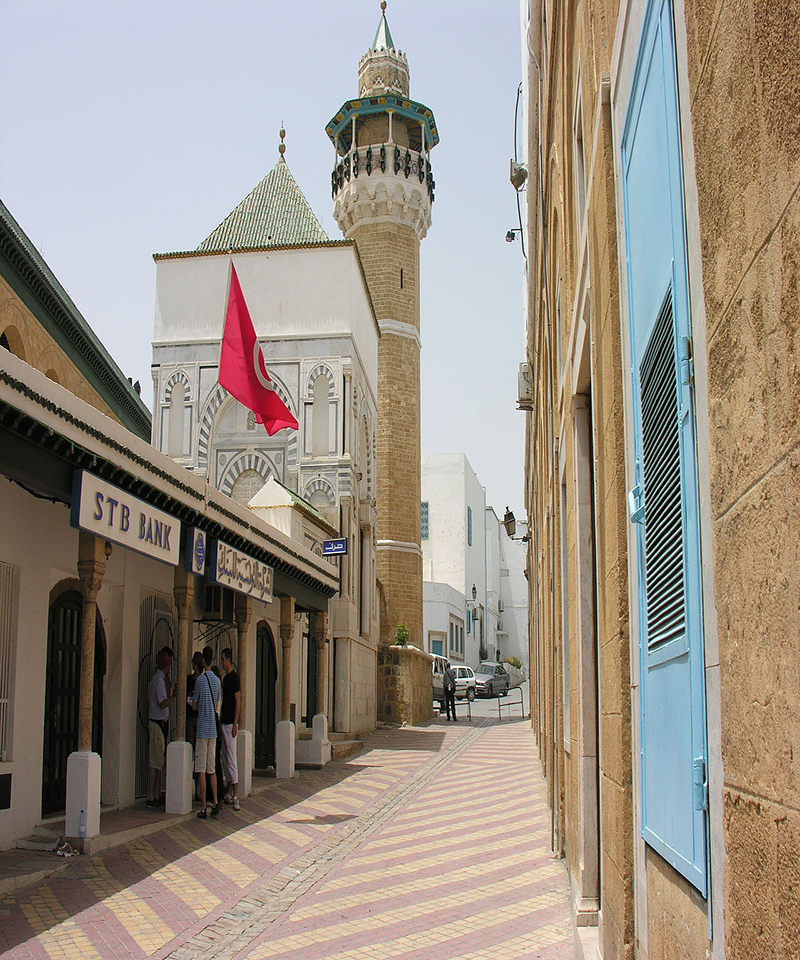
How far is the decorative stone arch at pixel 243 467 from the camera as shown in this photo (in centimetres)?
2475

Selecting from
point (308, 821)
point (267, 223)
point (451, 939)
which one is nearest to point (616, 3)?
point (451, 939)

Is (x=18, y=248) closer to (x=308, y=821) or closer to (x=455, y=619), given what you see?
(x=308, y=821)

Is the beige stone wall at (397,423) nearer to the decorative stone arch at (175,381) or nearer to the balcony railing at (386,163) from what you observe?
the balcony railing at (386,163)

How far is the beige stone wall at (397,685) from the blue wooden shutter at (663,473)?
1008 inches

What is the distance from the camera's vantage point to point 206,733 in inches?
434

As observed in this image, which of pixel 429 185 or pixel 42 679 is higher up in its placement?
pixel 429 185

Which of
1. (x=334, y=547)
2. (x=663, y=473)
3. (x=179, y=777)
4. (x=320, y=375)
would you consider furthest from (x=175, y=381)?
(x=663, y=473)

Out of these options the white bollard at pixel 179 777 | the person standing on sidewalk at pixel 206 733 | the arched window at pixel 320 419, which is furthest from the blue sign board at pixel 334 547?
the white bollard at pixel 179 777

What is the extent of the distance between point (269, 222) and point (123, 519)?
20639mm

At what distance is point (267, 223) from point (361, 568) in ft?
32.4

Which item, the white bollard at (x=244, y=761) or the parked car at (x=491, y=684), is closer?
the white bollard at (x=244, y=761)

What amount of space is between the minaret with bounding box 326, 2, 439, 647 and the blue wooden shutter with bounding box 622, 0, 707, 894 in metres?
28.8

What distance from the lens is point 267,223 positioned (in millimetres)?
28125

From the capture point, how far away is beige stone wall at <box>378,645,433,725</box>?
1111 inches
